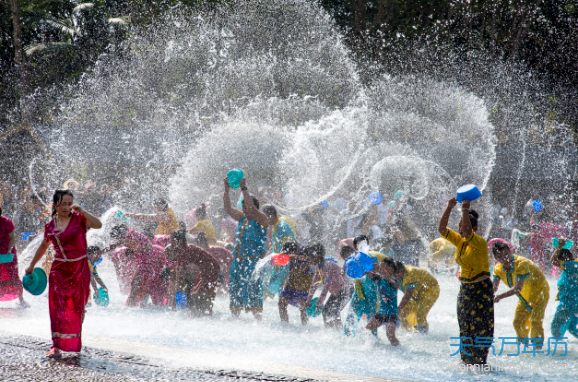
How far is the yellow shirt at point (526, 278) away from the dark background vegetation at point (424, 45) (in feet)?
46.0

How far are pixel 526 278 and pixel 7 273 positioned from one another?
5.83m

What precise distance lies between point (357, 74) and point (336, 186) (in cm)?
716

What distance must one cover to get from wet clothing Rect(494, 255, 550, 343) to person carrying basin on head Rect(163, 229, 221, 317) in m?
3.25

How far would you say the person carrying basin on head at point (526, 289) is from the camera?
5.44 metres

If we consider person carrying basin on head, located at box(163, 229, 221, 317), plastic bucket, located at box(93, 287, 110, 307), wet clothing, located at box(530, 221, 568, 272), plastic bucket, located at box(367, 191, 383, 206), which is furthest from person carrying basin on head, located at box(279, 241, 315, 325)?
wet clothing, located at box(530, 221, 568, 272)

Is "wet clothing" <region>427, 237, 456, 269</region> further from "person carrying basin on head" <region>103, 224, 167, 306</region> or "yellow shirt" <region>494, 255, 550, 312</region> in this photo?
"person carrying basin on head" <region>103, 224, 167, 306</region>

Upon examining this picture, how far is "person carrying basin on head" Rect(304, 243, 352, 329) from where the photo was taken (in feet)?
21.2

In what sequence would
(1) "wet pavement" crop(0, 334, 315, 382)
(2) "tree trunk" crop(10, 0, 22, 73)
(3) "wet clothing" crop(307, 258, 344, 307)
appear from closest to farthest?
(1) "wet pavement" crop(0, 334, 315, 382) → (3) "wet clothing" crop(307, 258, 344, 307) → (2) "tree trunk" crop(10, 0, 22, 73)

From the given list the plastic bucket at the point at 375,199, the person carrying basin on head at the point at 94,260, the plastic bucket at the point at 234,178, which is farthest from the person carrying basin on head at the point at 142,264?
the plastic bucket at the point at 375,199

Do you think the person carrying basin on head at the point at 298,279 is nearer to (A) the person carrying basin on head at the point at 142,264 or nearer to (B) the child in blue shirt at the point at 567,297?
(A) the person carrying basin on head at the point at 142,264

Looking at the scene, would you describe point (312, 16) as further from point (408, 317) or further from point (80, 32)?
point (408, 317)

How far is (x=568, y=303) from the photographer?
5.69m

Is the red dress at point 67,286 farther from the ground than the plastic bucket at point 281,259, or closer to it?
closer to it

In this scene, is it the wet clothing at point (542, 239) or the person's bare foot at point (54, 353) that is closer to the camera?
the person's bare foot at point (54, 353)
